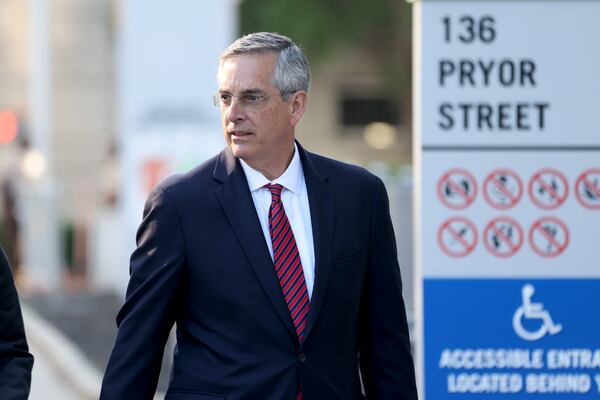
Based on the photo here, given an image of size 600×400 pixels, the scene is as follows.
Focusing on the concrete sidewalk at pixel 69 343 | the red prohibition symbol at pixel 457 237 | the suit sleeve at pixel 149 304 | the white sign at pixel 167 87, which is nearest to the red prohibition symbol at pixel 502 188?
the red prohibition symbol at pixel 457 237

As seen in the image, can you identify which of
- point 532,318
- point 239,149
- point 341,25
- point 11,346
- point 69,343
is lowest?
point 69,343

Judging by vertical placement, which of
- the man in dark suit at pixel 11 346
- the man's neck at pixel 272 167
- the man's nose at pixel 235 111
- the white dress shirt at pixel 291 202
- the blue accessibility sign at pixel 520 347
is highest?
the man's nose at pixel 235 111

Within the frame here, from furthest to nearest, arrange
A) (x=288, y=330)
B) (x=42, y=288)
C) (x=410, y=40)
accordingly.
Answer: (x=410, y=40), (x=42, y=288), (x=288, y=330)

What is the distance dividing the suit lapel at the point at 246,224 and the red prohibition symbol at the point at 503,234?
60.1 inches

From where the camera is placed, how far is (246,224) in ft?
14.3

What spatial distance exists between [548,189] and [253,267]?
70.5 inches

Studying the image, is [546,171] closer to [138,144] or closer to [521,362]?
[521,362]

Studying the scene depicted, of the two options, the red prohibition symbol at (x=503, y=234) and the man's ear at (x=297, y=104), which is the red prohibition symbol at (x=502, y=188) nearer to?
the red prohibition symbol at (x=503, y=234)

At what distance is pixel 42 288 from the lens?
1664cm

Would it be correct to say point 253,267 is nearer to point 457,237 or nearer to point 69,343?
point 457,237

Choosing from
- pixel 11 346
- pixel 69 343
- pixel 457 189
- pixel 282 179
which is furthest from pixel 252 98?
pixel 69 343

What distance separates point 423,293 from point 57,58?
24.0m

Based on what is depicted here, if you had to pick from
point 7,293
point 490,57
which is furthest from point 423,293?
point 7,293

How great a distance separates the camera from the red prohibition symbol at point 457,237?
566 cm
